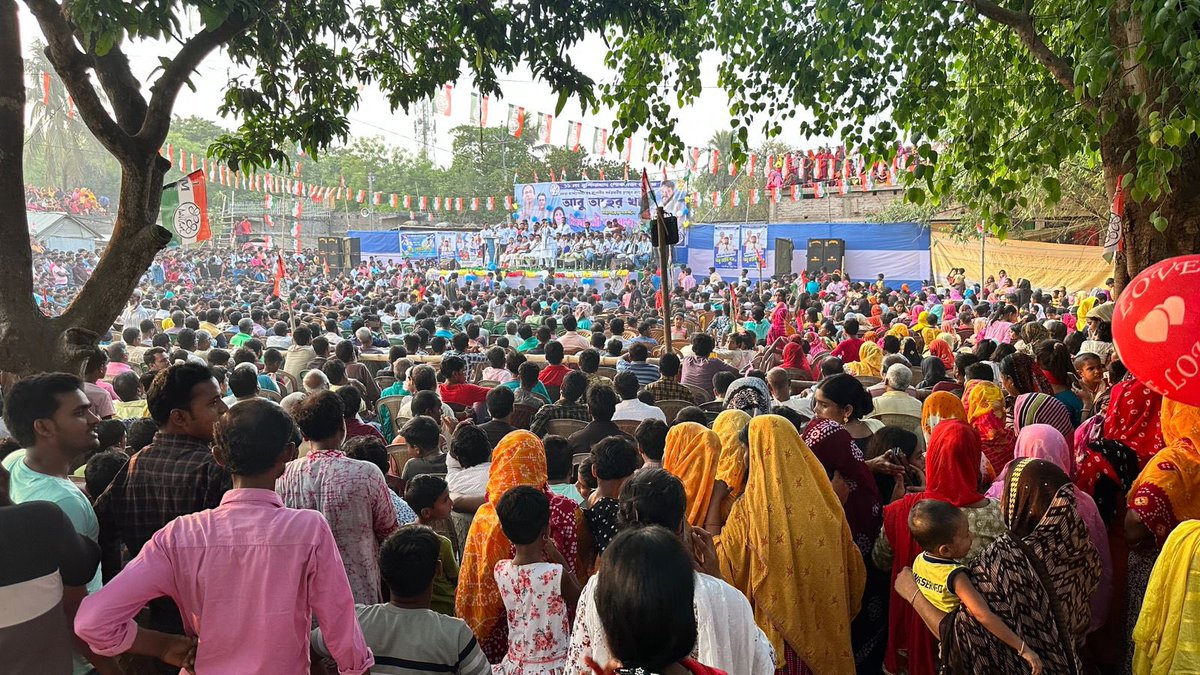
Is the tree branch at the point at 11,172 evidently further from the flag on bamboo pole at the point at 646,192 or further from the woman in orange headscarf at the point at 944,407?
the flag on bamboo pole at the point at 646,192

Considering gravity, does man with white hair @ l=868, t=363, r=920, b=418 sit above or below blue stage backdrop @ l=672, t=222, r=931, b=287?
below

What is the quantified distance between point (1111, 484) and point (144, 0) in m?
4.91

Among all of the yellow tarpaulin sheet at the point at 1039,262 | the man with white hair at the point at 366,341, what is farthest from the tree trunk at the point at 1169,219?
the yellow tarpaulin sheet at the point at 1039,262

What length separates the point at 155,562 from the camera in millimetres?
2348

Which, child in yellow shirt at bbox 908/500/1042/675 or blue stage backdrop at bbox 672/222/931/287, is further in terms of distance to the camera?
blue stage backdrop at bbox 672/222/931/287

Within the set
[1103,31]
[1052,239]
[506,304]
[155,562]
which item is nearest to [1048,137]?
[1103,31]

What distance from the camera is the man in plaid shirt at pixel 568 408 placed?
637 cm

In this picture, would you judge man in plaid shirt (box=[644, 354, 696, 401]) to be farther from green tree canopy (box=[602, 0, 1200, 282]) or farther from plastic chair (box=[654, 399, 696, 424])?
green tree canopy (box=[602, 0, 1200, 282])

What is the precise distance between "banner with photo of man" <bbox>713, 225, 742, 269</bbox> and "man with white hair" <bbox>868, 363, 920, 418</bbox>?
22315 millimetres

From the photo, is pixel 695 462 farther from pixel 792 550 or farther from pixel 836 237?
pixel 836 237

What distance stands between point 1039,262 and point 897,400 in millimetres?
17323

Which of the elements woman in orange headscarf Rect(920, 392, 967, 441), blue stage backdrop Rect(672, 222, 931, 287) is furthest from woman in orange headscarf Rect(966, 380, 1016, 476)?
blue stage backdrop Rect(672, 222, 931, 287)

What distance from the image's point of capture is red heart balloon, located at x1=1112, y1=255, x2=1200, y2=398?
3434 millimetres

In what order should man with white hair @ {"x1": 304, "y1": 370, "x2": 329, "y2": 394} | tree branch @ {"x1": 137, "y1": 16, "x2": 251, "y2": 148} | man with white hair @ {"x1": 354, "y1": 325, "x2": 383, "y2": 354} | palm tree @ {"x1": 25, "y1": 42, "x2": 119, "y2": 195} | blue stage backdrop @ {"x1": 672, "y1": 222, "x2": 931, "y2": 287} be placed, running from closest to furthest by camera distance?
tree branch @ {"x1": 137, "y1": 16, "x2": 251, "y2": 148} < man with white hair @ {"x1": 304, "y1": 370, "x2": 329, "y2": 394} < man with white hair @ {"x1": 354, "y1": 325, "x2": 383, "y2": 354} < blue stage backdrop @ {"x1": 672, "y1": 222, "x2": 931, "y2": 287} < palm tree @ {"x1": 25, "y1": 42, "x2": 119, "y2": 195}
